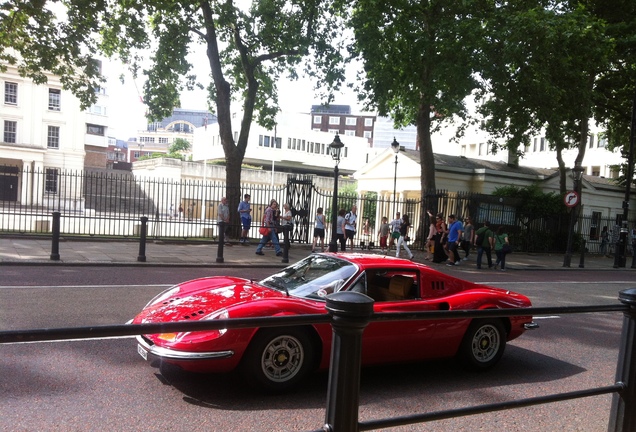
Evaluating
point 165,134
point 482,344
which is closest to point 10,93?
point 482,344

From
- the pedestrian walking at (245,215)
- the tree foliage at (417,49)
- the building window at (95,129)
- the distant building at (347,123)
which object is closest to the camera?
the pedestrian walking at (245,215)

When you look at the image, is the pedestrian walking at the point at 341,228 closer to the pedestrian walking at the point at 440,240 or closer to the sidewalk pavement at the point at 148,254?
the sidewalk pavement at the point at 148,254

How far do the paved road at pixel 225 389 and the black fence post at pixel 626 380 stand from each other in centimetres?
164

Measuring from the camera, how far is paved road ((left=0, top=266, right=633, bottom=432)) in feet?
13.9

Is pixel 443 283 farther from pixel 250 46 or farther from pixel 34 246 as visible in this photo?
pixel 250 46

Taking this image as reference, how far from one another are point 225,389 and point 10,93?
54599mm

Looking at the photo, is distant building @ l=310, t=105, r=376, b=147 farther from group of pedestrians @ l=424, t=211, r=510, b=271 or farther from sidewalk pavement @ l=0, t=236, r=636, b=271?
group of pedestrians @ l=424, t=211, r=510, b=271

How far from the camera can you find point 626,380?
2959 millimetres

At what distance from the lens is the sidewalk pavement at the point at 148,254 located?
44.4 feet

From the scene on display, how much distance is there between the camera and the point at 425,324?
5.64m

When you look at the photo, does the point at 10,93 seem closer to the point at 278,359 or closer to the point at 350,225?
the point at 350,225

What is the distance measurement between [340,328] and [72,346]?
489 centimetres

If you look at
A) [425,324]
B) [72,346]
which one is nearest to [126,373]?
[72,346]

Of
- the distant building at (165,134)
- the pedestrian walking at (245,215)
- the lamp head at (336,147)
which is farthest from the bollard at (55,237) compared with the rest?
the distant building at (165,134)
